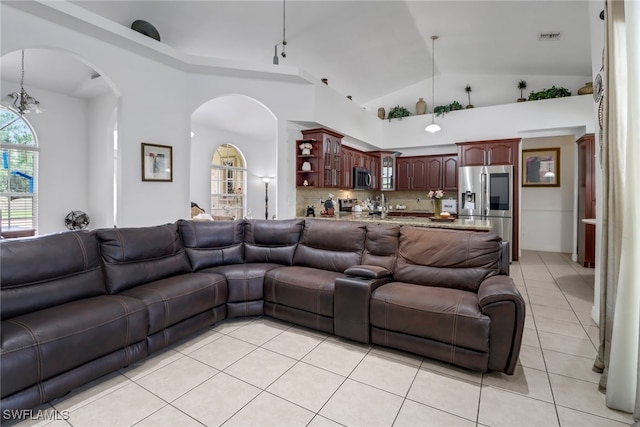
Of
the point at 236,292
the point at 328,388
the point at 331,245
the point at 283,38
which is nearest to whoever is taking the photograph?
the point at 328,388

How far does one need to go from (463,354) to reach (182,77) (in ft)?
15.7

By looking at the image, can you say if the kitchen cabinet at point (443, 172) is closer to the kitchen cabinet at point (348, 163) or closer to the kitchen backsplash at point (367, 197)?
the kitchen backsplash at point (367, 197)

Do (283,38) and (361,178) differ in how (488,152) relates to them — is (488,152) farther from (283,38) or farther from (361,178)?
(283,38)

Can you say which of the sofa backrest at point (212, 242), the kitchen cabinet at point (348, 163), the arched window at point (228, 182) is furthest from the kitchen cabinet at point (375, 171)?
the sofa backrest at point (212, 242)

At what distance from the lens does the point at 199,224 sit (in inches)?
142

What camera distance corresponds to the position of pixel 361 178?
7035mm

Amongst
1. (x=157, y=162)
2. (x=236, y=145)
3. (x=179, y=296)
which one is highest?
(x=236, y=145)

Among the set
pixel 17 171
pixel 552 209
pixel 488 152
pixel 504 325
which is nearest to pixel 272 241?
pixel 504 325

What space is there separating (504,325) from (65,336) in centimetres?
281

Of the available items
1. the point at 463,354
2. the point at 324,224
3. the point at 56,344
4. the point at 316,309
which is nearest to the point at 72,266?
the point at 56,344

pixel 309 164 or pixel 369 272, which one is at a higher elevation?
pixel 309 164

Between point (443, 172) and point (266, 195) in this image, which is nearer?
point (443, 172)

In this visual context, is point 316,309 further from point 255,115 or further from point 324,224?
point 255,115

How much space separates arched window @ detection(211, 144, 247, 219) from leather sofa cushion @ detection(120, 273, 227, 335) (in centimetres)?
533
